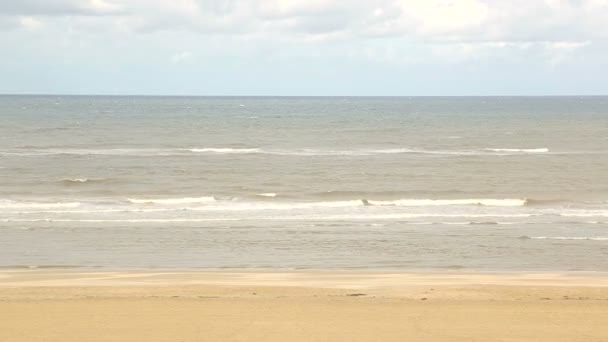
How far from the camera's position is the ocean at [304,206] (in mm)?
18750

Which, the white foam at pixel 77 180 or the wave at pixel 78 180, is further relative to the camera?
the white foam at pixel 77 180

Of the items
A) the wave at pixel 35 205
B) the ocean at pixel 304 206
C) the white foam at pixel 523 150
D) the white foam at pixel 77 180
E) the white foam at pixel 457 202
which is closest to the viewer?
the ocean at pixel 304 206

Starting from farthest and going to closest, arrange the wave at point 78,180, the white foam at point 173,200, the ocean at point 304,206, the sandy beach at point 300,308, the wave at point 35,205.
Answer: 1. the wave at point 78,180
2. the white foam at point 173,200
3. the wave at point 35,205
4. the ocean at point 304,206
5. the sandy beach at point 300,308

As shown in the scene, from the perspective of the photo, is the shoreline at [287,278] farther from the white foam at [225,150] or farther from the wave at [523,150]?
the wave at [523,150]

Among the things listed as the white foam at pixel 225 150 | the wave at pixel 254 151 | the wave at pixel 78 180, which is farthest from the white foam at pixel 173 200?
the white foam at pixel 225 150

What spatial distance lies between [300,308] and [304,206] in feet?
50.7

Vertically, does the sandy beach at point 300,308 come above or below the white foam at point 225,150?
below

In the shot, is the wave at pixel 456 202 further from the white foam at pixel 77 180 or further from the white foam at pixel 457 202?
the white foam at pixel 77 180

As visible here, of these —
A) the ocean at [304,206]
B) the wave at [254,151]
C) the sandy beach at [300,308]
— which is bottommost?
the sandy beach at [300,308]

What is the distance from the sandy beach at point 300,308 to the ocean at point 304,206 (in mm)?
2230

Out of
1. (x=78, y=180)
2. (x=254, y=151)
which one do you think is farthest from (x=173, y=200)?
(x=254, y=151)

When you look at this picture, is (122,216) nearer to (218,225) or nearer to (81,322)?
(218,225)

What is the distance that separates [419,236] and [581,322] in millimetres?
9995

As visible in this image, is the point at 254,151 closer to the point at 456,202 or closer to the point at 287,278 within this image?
the point at 456,202
